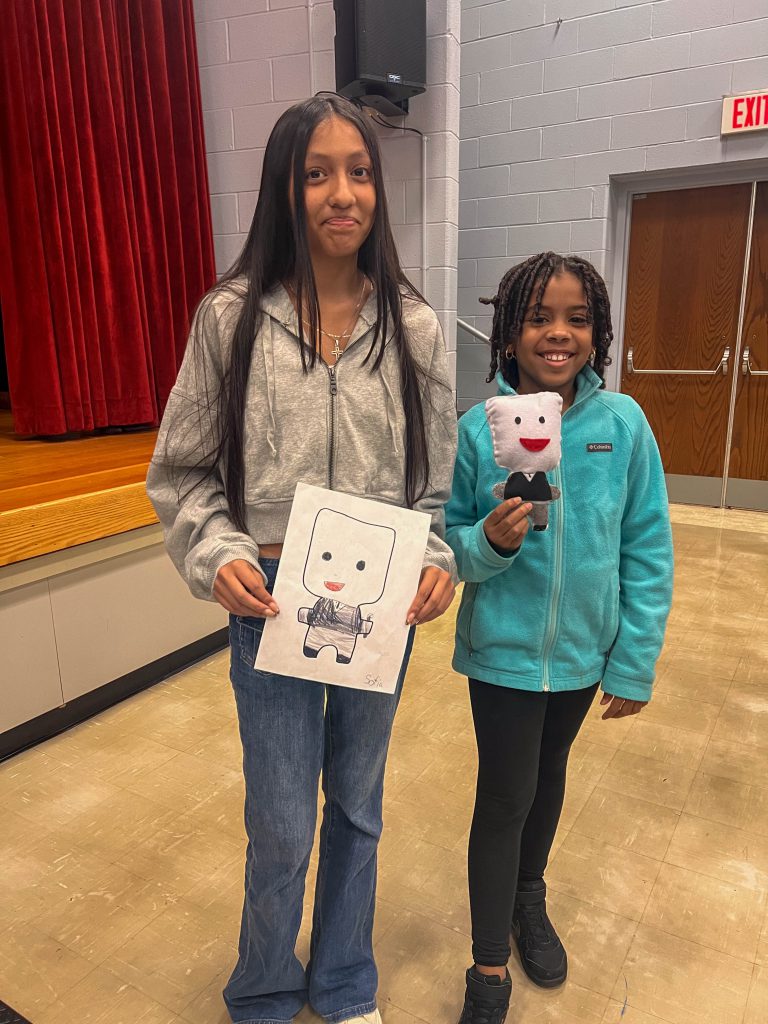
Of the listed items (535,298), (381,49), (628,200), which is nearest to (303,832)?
(535,298)

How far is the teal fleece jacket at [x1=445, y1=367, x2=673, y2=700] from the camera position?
1.01m

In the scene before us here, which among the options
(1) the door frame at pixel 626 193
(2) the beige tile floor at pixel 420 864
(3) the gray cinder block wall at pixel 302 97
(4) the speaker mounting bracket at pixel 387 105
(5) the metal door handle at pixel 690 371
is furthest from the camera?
(5) the metal door handle at pixel 690 371

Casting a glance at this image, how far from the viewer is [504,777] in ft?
3.40

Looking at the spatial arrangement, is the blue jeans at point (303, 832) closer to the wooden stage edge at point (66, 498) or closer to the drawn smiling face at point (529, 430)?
the drawn smiling face at point (529, 430)

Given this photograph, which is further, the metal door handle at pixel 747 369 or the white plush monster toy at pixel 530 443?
the metal door handle at pixel 747 369

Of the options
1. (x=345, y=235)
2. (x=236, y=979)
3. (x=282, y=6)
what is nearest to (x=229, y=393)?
(x=345, y=235)

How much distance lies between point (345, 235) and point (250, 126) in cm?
272

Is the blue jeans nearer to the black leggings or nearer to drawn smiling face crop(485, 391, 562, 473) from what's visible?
the black leggings

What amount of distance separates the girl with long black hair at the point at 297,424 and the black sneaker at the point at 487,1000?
0.32 metres

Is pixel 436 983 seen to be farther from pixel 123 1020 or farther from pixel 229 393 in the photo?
pixel 229 393

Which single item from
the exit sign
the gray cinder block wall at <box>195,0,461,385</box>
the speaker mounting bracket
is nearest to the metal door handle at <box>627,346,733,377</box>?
the exit sign

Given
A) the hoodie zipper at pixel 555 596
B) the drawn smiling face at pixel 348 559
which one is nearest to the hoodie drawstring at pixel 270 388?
the drawn smiling face at pixel 348 559

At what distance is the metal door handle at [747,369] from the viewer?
13.6 ft

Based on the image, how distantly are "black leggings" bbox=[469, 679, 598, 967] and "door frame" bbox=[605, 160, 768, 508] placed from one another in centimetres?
335
